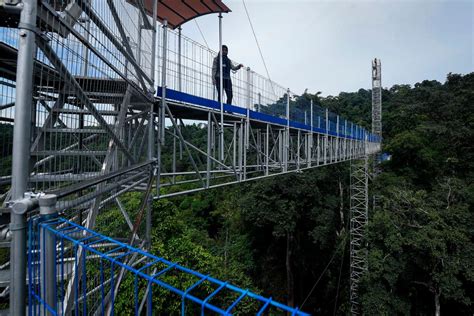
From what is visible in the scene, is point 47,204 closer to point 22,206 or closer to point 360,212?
point 22,206

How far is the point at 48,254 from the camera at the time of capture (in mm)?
909

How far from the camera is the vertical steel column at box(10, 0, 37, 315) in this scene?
88cm

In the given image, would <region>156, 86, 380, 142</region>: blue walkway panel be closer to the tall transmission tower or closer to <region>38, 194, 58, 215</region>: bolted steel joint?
<region>38, 194, 58, 215</region>: bolted steel joint

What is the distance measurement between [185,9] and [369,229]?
9.56m

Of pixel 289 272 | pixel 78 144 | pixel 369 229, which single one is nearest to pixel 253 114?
pixel 78 144


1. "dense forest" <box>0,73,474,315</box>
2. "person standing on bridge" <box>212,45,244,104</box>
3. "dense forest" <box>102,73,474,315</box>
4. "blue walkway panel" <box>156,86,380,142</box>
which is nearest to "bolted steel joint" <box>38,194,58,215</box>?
"dense forest" <box>0,73,474,315</box>

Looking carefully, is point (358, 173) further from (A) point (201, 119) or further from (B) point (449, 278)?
(A) point (201, 119)

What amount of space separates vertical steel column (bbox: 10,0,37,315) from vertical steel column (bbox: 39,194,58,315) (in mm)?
56

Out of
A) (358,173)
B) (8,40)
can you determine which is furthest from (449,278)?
(8,40)

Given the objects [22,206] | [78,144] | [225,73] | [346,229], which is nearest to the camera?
[22,206]

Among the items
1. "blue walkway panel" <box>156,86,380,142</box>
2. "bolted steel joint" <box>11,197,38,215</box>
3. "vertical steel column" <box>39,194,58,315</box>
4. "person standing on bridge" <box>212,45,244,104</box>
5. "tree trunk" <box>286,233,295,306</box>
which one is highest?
"person standing on bridge" <box>212,45,244,104</box>

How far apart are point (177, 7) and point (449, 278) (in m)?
10.8

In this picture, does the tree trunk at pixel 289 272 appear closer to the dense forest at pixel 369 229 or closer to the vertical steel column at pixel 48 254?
the dense forest at pixel 369 229

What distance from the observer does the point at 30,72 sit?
3.01ft
